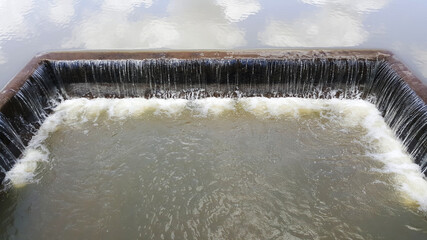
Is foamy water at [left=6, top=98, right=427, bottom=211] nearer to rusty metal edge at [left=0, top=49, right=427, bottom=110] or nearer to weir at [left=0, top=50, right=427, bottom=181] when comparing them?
weir at [left=0, top=50, right=427, bottom=181]

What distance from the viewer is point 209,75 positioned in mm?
6086

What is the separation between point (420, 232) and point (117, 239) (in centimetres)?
361

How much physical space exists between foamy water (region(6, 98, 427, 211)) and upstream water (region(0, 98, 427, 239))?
21 millimetres

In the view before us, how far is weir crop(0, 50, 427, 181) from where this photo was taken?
229 inches

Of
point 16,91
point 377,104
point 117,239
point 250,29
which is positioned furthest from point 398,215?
point 16,91

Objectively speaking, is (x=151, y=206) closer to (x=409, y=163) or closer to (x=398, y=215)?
(x=398, y=215)

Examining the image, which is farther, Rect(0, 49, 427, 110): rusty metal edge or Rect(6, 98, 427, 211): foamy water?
Rect(0, 49, 427, 110): rusty metal edge

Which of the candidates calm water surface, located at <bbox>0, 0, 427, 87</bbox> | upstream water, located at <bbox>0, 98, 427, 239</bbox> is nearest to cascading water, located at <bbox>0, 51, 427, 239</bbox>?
upstream water, located at <bbox>0, 98, 427, 239</bbox>

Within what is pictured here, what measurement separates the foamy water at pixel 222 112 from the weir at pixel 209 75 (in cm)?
17

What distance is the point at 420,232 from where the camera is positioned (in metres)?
3.81

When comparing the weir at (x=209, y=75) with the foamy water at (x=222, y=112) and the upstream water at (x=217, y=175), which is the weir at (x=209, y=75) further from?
the upstream water at (x=217, y=175)

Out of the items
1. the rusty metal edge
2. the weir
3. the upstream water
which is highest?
the rusty metal edge

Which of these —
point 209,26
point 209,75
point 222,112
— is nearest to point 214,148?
point 222,112

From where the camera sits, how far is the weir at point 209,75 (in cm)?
583
